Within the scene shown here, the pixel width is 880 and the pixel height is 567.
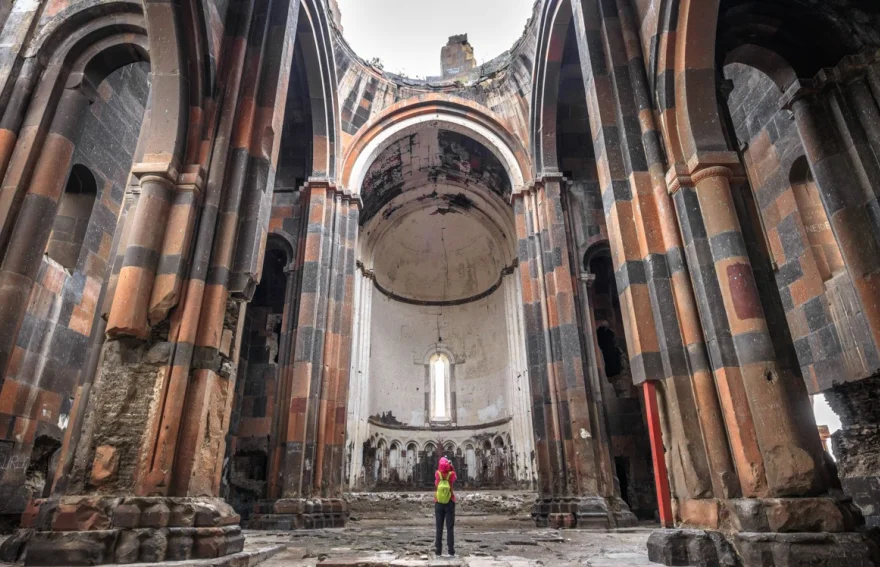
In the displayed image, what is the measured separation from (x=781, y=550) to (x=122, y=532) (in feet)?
16.4

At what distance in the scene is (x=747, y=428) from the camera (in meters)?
4.12

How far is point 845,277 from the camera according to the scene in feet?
23.9

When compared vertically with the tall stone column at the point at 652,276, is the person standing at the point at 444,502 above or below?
below

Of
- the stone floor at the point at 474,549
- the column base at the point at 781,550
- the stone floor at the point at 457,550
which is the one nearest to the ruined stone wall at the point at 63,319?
the stone floor at the point at 457,550

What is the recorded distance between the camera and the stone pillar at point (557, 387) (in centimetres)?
914

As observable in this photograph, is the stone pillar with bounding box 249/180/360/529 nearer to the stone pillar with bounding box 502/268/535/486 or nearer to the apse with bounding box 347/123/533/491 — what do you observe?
the apse with bounding box 347/123/533/491

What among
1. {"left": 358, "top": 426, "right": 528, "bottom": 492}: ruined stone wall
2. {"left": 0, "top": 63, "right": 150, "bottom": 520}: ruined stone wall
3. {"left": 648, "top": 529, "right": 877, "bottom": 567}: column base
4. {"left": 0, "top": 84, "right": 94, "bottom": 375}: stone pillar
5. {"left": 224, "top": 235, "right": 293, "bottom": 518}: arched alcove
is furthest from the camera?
{"left": 358, "top": 426, "right": 528, "bottom": 492}: ruined stone wall

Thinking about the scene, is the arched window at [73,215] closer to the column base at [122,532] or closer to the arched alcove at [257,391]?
the arched alcove at [257,391]

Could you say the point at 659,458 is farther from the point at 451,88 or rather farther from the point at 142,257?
the point at 451,88

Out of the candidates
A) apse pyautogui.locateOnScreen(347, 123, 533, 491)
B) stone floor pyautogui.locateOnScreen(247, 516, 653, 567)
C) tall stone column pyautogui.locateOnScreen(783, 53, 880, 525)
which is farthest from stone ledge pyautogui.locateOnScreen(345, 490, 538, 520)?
tall stone column pyautogui.locateOnScreen(783, 53, 880, 525)

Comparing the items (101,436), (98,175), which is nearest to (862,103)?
(101,436)

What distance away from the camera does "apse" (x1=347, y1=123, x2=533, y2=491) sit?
52.0 ft

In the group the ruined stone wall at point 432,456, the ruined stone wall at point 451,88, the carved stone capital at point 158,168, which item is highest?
the ruined stone wall at point 451,88

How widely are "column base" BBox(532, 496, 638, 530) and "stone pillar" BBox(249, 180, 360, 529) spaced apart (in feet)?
13.5
